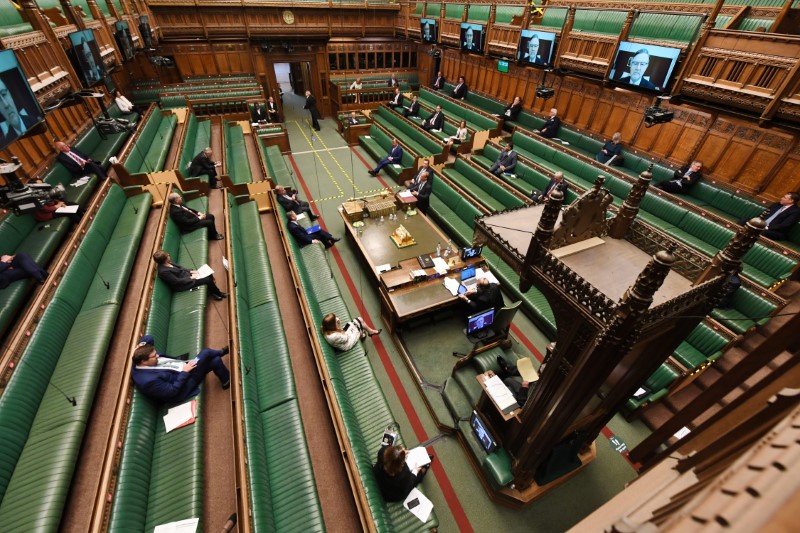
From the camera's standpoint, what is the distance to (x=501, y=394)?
3953 millimetres

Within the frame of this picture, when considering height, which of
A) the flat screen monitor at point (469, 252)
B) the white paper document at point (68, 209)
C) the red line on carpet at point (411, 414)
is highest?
the white paper document at point (68, 209)

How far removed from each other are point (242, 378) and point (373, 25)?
17.3 meters

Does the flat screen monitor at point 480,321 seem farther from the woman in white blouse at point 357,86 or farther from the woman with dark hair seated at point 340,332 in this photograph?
the woman in white blouse at point 357,86

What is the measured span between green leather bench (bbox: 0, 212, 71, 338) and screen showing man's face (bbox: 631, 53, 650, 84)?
10727 mm

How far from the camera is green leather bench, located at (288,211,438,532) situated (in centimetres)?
327

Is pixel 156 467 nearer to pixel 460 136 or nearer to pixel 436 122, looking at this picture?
pixel 460 136

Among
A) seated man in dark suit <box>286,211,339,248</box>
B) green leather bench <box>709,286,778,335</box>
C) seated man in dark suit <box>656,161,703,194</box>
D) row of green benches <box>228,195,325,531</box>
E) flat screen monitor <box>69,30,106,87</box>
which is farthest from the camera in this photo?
seated man in dark suit <box>656,161,703,194</box>

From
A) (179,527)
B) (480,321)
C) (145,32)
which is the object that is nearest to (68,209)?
(179,527)

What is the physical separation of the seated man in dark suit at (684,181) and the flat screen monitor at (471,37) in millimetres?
7543

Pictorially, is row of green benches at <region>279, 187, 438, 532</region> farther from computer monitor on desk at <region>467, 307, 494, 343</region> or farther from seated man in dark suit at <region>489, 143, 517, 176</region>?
seated man in dark suit at <region>489, 143, 517, 176</region>

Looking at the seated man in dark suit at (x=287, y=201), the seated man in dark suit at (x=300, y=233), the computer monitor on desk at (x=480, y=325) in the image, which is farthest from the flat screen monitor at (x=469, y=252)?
the seated man in dark suit at (x=287, y=201)

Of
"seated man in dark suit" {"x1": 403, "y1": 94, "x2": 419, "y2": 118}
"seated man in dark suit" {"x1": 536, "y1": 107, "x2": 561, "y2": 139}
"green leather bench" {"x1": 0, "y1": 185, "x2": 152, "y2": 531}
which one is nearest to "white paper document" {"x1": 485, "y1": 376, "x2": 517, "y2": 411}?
"green leather bench" {"x1": 0, "y1": 185, "x2": 152, "y2": 531}

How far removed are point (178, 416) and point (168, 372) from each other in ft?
1.53

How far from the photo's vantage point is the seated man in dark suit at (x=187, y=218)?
6.05 meters
